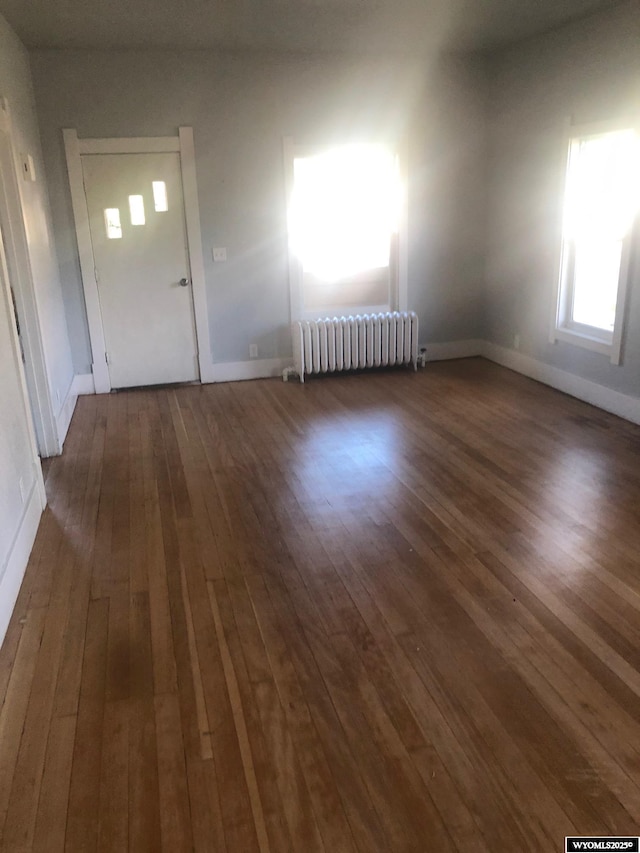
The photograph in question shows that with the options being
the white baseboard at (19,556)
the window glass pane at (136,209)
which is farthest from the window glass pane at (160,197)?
the white baseboard at (19,556)

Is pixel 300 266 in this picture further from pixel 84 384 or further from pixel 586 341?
pixel 586 341

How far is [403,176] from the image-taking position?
239 inches

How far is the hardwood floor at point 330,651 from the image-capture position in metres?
1.82

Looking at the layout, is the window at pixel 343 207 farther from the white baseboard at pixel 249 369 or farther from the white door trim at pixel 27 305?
the white door trim at pixel 27 305

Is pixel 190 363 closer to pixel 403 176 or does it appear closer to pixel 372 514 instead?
pixel 403 176

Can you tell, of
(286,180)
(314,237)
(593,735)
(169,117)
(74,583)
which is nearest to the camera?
(593,735)

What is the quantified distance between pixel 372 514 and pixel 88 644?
1.55 m

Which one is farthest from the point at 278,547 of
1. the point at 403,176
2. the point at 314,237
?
the point at 314,237

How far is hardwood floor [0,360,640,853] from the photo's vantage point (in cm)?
182

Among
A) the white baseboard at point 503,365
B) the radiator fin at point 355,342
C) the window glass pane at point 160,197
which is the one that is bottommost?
the white baseboard at point 503,365

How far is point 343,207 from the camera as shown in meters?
6.77

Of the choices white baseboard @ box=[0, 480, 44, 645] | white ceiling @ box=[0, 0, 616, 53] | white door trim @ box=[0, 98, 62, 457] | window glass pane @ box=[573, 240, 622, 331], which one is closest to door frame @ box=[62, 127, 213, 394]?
white ceiling @ box=[0, 0, 616, 53]

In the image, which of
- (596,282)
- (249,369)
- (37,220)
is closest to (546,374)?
(596,282)

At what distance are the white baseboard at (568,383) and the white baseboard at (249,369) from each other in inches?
80.5
